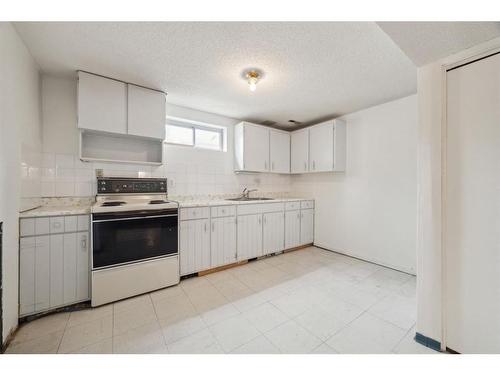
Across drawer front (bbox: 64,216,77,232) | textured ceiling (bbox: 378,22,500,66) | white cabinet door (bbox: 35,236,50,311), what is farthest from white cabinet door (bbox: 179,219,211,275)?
textured ceiling (bbox: 378,22,500,66)

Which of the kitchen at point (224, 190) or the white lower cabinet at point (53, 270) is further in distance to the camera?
the white lower cabinet at point (53, 270)

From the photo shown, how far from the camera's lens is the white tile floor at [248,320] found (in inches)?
55.2

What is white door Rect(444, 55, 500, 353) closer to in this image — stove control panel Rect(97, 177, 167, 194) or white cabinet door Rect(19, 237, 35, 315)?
stove control panel Rect(97, 177, 167, 194)

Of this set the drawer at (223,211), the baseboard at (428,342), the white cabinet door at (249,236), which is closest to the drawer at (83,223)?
the drawer at (223,211)

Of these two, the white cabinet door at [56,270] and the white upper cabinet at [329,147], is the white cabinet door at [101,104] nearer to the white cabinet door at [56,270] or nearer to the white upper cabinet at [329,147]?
the white cabinet door at [56,270]

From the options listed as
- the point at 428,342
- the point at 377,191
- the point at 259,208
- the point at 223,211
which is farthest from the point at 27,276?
the point at 377,191

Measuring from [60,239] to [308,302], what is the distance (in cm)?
232

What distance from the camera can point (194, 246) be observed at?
2.44m

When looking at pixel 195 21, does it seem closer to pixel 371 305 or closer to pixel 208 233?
pixel 208 233

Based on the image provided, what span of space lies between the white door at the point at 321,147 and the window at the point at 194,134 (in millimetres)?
1548

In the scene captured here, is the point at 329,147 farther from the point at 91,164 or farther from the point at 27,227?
the point at 27,227

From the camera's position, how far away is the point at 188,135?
312cm

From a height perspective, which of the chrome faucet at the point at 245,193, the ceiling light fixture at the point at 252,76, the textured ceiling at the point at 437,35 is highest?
the ceiling light fixture at the point at 252,76

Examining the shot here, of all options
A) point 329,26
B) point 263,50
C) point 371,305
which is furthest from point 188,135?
point 371,305
